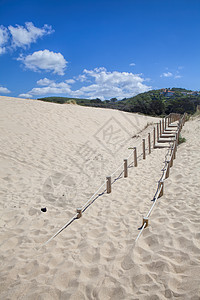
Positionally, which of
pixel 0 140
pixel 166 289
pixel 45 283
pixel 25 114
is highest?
pixel 25 114

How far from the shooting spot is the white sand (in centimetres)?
259

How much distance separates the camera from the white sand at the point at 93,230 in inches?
102

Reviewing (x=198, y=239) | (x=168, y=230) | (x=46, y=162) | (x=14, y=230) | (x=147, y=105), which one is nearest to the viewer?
(x=198, y=239)

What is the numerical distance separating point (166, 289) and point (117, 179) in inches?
183

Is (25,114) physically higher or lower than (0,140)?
higher

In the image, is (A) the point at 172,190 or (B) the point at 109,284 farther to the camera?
(A) the point at 172,190

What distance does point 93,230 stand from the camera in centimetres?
393

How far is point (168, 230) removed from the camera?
3.43 metres

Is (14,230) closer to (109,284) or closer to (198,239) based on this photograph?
(109,284)

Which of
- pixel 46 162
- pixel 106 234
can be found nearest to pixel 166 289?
pixel 106 234

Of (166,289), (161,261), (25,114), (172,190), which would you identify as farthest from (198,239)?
(25,114)

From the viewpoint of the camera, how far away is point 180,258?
2771mm

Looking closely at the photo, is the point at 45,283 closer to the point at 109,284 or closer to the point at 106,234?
the point at 109,284

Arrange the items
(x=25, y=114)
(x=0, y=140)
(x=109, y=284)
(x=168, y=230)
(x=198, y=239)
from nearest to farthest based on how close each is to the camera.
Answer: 1. (x=109, y=284)
2. (x=198, y=239)
3. (x=168, y=230)
4. (x=0, y=140)
5. (x=25, y=114)
